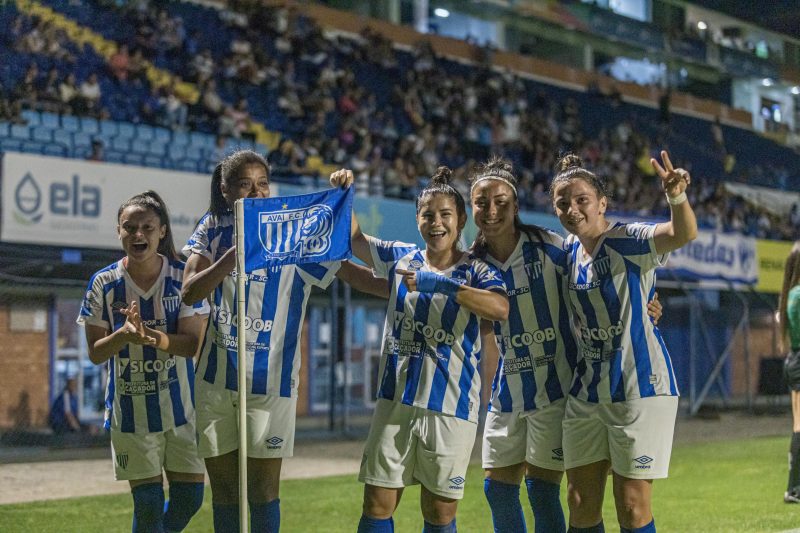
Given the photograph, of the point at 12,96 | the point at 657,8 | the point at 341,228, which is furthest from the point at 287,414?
the point at 657,8

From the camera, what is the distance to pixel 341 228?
5.25 metres

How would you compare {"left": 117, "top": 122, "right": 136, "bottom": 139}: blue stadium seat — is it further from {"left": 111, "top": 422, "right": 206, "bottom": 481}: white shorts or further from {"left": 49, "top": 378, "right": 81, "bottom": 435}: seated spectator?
{"left": 111, "top": 422, "right": 206, "bottom": 481}: white shorts

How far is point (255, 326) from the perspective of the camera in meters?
5.17

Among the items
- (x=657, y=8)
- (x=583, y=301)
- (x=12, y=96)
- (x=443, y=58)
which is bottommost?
(x=583, y=301)

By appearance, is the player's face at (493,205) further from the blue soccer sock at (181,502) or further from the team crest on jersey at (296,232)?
the blue soccer sock at (181,502)

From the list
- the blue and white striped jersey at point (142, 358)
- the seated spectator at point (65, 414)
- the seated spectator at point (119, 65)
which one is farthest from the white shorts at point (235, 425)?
the seated spectator at point (119, 65)

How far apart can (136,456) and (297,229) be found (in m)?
1.42

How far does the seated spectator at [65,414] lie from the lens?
14734 mm

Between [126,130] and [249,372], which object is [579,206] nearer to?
[249,372]

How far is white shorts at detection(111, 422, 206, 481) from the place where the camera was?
5.39 meters

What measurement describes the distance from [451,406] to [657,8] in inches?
1519

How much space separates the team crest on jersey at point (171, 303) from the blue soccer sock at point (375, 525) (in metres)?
1.41

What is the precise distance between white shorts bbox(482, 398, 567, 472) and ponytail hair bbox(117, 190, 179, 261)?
1872 mm

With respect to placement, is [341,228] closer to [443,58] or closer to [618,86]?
[443,58]
